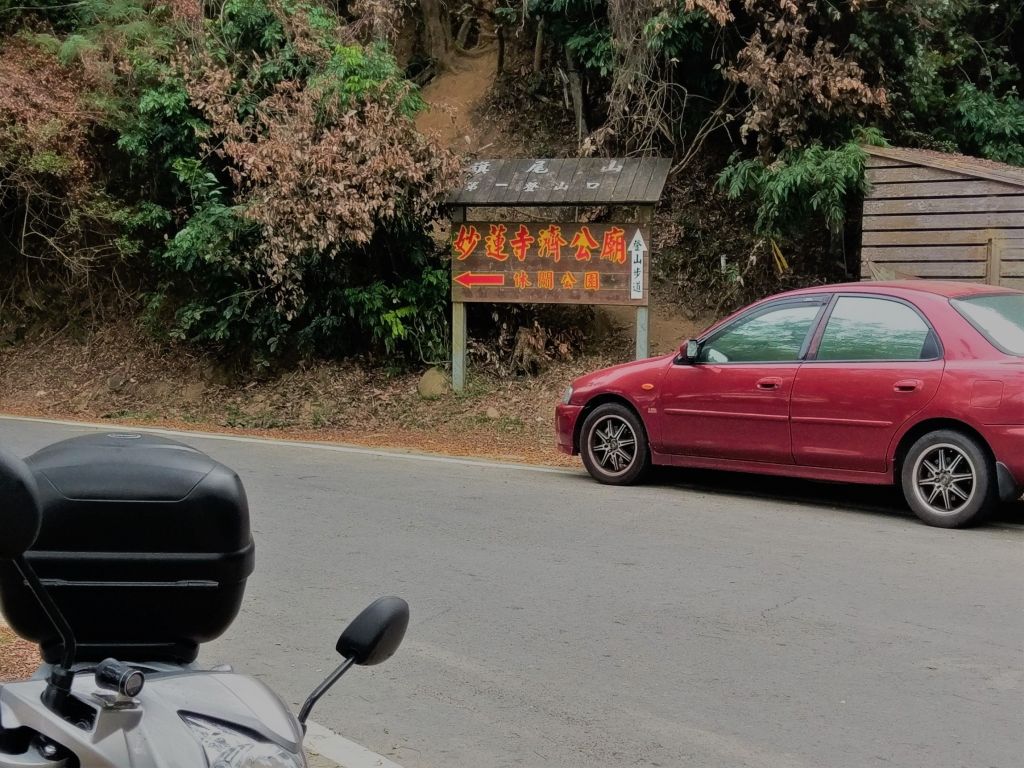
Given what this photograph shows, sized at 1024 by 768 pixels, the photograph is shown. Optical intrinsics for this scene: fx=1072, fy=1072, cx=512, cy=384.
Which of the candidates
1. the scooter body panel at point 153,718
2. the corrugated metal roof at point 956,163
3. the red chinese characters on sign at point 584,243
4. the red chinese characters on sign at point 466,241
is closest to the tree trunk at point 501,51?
the red chinese characters on sign at point 466,241

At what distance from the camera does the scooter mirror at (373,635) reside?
2.40 m

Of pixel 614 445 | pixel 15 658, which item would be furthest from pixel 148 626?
pixel 614 445

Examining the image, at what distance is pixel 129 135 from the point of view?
590 inches

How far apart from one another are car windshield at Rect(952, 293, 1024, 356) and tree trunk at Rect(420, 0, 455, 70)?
16.1 metres

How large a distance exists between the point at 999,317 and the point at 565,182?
6267 mm

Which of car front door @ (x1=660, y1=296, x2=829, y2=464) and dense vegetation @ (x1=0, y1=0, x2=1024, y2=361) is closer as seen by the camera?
car front door @ (x1=660, y1=296, x2=829, y2=464)

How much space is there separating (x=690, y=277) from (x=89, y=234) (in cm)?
977

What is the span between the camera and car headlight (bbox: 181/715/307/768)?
2.02 meters

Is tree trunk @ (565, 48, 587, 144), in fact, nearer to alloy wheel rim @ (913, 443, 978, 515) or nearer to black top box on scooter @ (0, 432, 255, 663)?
alloy wheel rim @ (913, 443, 978, 515)

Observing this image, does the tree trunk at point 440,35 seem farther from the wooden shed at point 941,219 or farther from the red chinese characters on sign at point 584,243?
the wooden shed at point 941,219

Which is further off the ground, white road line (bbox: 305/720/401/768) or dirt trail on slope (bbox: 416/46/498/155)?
dirt trail on slope (bbox: 416/46/498/155)

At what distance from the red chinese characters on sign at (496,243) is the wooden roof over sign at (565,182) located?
0.37 metres

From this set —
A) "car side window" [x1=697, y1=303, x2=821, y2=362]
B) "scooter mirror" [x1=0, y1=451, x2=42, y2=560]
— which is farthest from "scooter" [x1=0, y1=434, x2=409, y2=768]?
"car side window" [x1=697, y1=303, x2=821, y2=362]

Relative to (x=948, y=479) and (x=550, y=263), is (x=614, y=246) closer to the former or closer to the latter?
(x=550, y=263)
